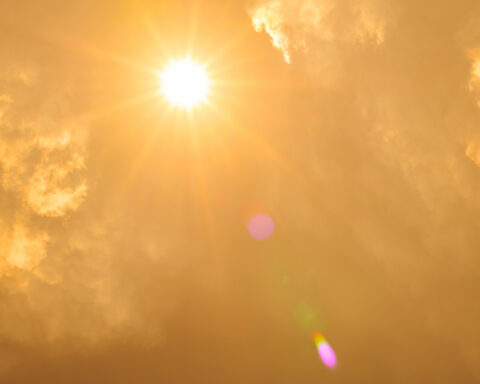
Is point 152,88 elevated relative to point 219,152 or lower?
elevated

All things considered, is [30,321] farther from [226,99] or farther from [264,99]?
[264,99]

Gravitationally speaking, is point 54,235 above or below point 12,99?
below

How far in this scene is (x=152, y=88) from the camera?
23891 millimetres

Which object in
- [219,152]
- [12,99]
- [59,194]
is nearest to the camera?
[12,99]

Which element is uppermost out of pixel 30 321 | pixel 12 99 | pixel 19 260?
pixel 12 99

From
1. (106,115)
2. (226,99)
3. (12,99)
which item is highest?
(12,99)

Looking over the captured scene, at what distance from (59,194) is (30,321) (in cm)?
1417

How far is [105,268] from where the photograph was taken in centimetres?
2566

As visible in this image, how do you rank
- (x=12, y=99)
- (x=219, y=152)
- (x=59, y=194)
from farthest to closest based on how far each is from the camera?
(x=219, y=152) → (x=59, y=194) → (x=12, y=99)

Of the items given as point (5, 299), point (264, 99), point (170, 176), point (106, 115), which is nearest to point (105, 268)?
point (5, 299)

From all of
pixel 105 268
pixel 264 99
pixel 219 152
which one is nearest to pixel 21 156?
pixel 105 268

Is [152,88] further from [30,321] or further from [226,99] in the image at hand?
[30,321]

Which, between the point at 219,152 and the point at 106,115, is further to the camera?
the point at 219,152

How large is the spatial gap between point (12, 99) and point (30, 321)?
22741 mm
